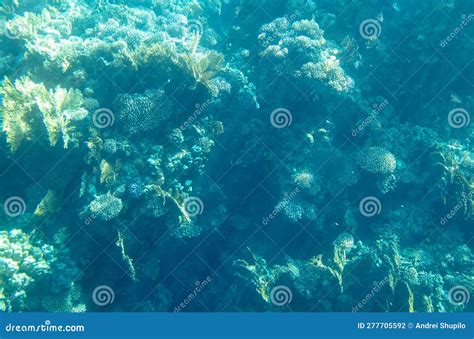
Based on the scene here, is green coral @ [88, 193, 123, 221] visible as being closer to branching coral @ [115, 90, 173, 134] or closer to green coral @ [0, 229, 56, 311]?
green coral @ [0, 229, 56, 311]

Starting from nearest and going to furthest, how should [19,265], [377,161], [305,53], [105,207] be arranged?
[19,265], [105,207], [377,161], [305,53]

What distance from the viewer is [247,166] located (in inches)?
298

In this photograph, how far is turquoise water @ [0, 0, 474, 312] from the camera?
601 cm

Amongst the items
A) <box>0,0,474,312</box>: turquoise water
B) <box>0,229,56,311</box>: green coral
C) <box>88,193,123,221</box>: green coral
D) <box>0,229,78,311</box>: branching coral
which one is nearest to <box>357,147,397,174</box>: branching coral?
<box>0,0,474,312</box>: turquoise water

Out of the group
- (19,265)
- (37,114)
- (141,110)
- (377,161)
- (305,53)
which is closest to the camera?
(19,265)

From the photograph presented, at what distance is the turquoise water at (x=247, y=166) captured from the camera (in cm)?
601

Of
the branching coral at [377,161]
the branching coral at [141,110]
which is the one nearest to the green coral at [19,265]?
the branching coral at [141,110]

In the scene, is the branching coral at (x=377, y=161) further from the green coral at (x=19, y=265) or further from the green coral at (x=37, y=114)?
the green coral at (x=19, y=265)

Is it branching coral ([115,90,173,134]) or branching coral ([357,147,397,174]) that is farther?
branching coral ([357,147,397,174])

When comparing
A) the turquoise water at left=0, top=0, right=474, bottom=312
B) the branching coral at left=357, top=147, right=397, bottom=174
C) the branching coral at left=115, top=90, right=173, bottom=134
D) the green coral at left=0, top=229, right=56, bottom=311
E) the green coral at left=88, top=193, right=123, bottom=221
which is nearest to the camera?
the green coral at left=0, top=229, right=56, bottom=311

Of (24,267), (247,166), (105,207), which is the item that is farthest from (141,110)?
(24,267)

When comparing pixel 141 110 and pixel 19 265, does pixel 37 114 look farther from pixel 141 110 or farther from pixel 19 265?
pixel 19 265

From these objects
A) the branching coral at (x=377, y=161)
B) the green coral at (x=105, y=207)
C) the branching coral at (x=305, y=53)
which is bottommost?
the green coral at (x=105, y=207)

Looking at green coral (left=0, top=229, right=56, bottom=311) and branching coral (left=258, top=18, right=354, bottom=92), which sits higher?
branching coral (left=258, top=18, right=354, bottom=92)
